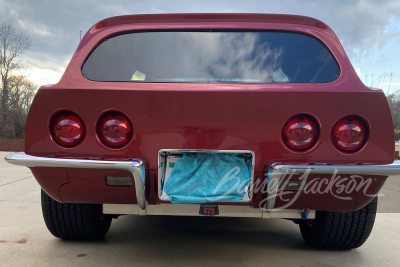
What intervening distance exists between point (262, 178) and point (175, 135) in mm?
508

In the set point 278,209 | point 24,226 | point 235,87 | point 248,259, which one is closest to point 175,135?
point 235,87

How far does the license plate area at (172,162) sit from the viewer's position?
1.79 metres

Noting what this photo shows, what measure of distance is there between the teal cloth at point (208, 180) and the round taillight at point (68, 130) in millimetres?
533

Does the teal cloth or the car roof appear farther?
the car roof

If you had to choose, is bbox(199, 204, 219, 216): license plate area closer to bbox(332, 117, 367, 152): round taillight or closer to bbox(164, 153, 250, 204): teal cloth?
bbox(164, 153, 250, 204): teal cloth

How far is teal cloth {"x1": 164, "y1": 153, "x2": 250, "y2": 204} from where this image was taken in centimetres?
178

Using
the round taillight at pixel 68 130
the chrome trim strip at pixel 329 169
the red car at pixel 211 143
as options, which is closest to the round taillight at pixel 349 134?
the red car at pixel 211 143

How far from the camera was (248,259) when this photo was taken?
2291mm

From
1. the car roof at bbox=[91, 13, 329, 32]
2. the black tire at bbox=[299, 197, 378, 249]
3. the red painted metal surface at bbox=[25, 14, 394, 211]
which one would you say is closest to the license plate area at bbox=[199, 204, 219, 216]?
the red painted metal surface at bbox=[25, 14, 394, 211]

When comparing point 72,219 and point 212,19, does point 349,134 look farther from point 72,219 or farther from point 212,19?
point 72,219

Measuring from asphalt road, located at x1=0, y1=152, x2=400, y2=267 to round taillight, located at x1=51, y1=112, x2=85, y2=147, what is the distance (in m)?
0.85

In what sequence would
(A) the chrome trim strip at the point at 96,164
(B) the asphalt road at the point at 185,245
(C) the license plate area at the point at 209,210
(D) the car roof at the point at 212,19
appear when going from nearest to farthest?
(A) the chrome trim strip at the point at 96,164 < (C) the license plate area at the point at 209,210 < (D) the car roof at the point at 212,19 < (B) the asphalt road at the point at 185,245

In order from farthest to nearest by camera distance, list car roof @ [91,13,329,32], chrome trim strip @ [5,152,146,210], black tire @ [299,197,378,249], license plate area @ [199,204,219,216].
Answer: black tire @ [299,197,378,249], car roof @ [91,13,329,32], license plate area @ [199,204,219,216], chrome trim strip @ [5,152,146,210]

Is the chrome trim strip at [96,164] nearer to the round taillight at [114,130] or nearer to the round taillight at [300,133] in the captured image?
the round taillight at [114,130]
